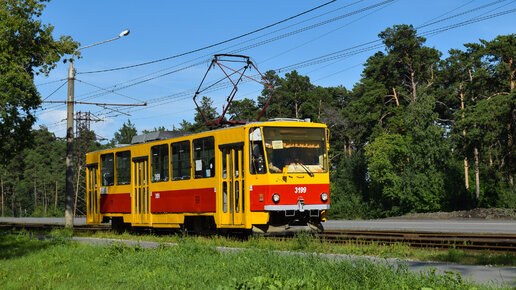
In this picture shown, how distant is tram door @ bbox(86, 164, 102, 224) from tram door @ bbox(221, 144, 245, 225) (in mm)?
9960

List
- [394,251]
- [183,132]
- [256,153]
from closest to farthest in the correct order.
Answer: [394,251], [256,153], [183,132]

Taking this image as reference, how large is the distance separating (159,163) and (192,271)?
38.3 feet

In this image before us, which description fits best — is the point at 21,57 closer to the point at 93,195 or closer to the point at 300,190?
the point at 93,195

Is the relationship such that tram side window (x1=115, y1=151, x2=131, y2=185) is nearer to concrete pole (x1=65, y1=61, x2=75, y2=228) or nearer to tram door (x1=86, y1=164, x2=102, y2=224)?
tram door (x1=86, y1=164, x2=102, y2=224)

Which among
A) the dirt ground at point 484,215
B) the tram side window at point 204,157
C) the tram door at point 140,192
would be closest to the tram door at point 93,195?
the tram door at point 140,192

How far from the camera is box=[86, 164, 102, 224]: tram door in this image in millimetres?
27812

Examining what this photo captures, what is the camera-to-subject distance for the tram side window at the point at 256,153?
18.5m

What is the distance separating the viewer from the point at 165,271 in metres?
12.1

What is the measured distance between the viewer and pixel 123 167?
1003 inches

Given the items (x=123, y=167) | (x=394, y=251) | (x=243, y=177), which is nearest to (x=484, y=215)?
(x=123, y=167)

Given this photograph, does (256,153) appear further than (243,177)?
No

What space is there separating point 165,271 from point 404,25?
189ft

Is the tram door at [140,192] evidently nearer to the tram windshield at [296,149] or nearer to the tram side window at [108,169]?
the tram side window at [108,169]

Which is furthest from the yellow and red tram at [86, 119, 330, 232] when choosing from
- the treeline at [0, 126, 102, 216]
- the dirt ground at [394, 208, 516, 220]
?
the treeline at [0, 126, 102, 216]
